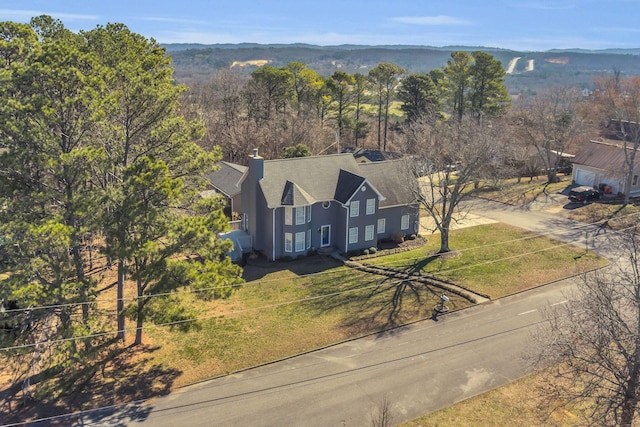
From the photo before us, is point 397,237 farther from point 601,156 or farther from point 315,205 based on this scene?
point 601,156

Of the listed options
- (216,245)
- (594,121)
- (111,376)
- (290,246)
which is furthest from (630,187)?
(111,376)

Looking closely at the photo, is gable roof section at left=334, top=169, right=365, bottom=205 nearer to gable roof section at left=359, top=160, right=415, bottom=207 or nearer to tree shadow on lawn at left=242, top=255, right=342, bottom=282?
gable roof section at left=359, top=160, right=415, bottom=207

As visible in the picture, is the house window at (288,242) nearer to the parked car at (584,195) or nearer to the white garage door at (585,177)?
the parked car at (584,195)

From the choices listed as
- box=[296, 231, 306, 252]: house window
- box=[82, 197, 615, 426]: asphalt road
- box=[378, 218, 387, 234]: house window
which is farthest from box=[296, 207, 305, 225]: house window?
box=[82, 197, 615, 426]: asphalt road

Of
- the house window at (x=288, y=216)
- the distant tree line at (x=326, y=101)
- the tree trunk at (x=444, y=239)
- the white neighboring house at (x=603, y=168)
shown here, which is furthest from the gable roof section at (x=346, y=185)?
the white neighboring house at (x=603, y=168)

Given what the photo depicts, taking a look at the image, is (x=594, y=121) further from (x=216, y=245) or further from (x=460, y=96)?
(x=216, y=245)
